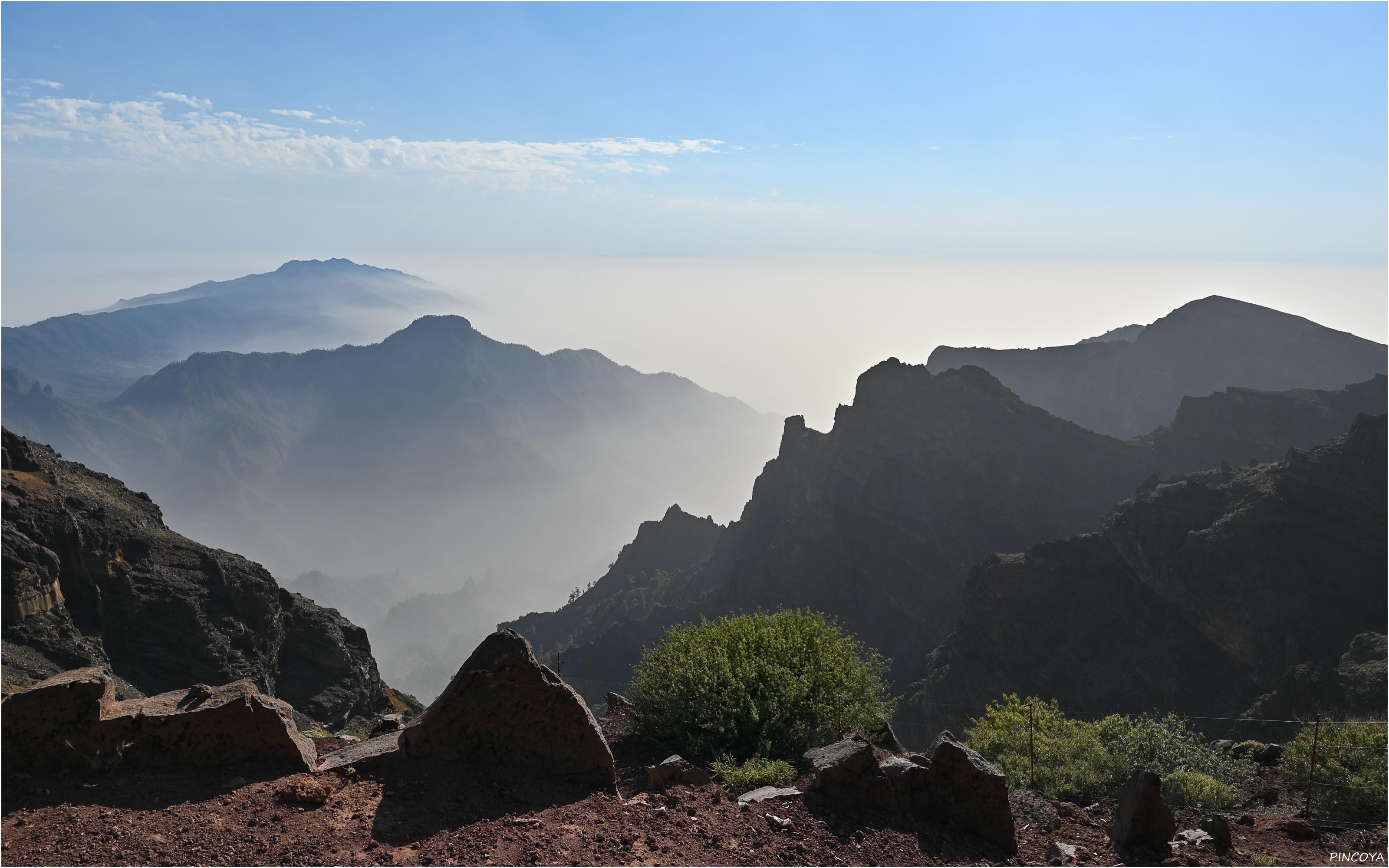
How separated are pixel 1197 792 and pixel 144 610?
113ft

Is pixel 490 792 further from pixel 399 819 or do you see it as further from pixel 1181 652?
pixel 1181 652

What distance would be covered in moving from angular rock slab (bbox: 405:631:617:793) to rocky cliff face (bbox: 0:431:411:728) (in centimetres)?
1888

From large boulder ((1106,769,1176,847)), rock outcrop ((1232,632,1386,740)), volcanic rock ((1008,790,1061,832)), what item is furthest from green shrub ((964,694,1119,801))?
rock outcrop ((1232,632,1386,740))

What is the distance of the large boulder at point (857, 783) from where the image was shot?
421 inches

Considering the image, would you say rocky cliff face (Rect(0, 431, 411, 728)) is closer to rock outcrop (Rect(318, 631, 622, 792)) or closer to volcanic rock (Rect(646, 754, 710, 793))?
rock outcrop (Rect(318, 631, 622, 792))

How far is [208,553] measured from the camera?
3903cm

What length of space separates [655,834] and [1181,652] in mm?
63733

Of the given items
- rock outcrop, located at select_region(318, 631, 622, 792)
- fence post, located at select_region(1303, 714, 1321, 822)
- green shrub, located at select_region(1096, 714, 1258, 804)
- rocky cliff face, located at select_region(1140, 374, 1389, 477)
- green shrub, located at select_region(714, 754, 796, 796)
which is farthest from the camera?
rocky cliff face, located at select_region(1140, 374, 1389, 477)

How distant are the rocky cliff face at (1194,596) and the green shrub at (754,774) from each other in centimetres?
5431

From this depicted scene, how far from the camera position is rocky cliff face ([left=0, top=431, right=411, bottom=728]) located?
94.8 ft

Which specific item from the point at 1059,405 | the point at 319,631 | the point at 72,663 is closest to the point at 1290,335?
the point at 1059,405

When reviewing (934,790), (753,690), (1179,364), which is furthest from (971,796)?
(1179,364)

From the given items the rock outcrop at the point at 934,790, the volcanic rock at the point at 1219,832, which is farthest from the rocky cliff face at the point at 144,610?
the volcanic rock at the point at 1219,832

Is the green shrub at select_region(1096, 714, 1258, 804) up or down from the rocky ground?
down
